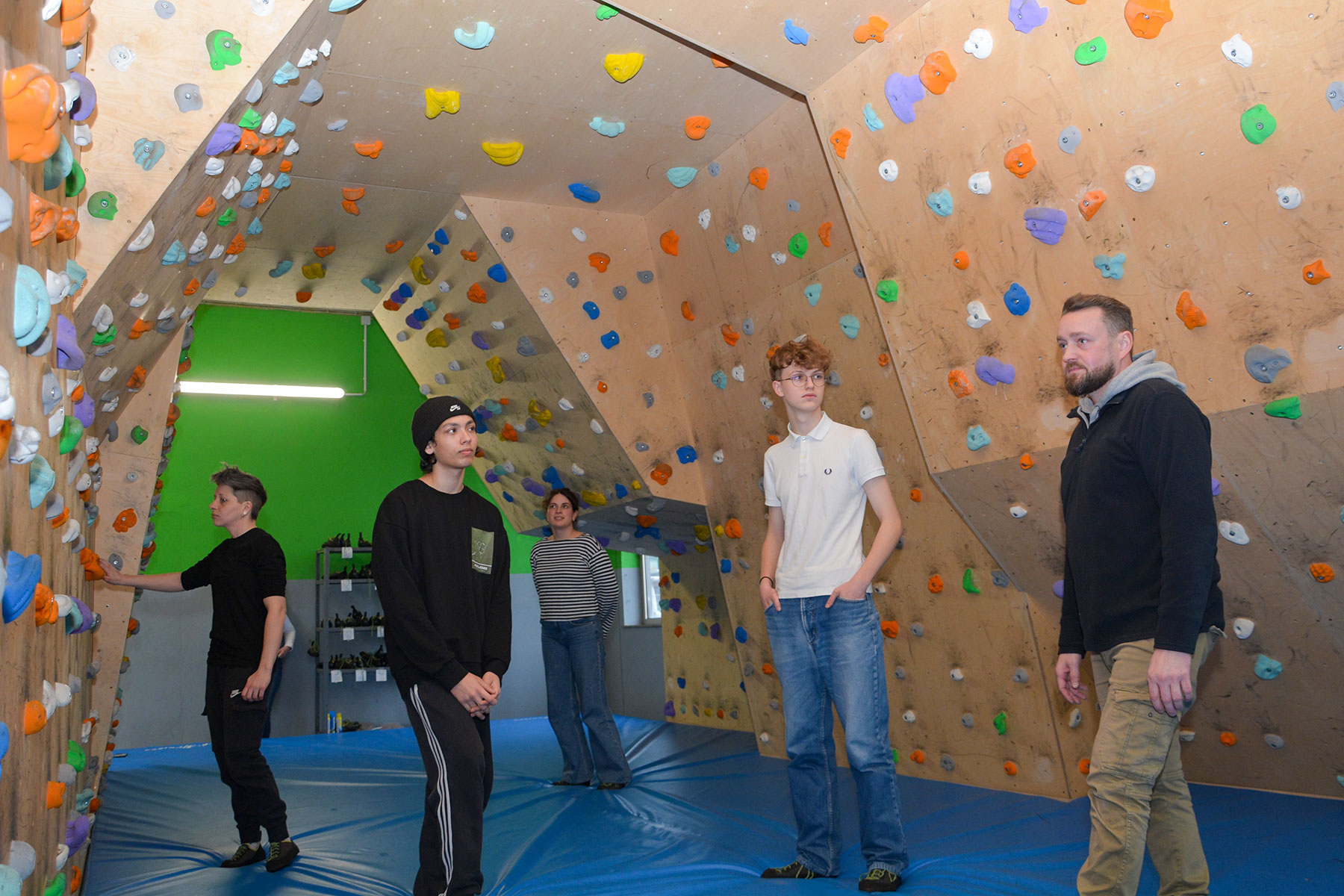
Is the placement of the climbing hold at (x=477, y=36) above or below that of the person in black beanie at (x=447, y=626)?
above

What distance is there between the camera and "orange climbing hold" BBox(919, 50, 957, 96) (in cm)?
304

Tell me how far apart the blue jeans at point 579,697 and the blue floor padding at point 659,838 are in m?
0.18

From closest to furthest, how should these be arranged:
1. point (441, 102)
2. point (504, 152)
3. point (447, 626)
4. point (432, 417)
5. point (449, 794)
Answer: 1. point (449, 794)
2. point (447, 626)
3. point (432, 417)
4. point (441, 102)
5. point (504, 152)

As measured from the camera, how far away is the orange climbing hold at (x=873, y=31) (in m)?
3.17

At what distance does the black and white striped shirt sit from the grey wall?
3242mm

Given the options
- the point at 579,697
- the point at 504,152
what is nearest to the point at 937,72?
the point at 504,152

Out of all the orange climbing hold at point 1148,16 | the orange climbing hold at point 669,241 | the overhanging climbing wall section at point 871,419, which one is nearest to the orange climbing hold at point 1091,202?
the orange climbing hold at point 1148,16

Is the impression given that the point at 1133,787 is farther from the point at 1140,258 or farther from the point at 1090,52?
the point at 1090,52

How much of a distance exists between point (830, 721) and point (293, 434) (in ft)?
22.2

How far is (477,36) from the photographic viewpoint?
3.50m

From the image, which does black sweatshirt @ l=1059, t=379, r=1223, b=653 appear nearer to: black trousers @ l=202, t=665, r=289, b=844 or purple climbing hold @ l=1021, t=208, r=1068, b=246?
purple climbing hold @ l=1021, t=208, r=1068, b=246

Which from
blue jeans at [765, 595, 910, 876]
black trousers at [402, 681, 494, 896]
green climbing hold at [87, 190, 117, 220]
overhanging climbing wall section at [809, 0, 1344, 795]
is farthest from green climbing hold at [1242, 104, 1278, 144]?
green climbing hold at [87, 190, 117, 220]

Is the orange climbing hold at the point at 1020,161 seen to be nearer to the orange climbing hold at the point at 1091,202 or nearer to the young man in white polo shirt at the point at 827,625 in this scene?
the orange climbing hold at the point at 1091,202

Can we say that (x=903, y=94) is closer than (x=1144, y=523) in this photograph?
No
